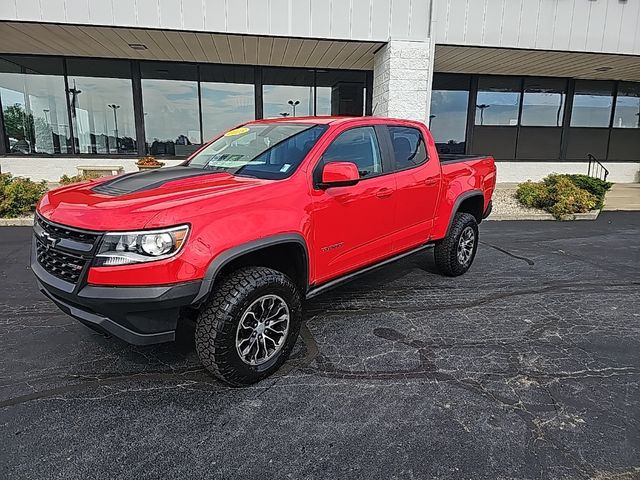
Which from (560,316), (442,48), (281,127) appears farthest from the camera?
(442,48)

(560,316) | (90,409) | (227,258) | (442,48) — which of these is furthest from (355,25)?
(90,409)

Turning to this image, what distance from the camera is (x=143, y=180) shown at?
11.1ft

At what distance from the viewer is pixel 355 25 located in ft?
30.7

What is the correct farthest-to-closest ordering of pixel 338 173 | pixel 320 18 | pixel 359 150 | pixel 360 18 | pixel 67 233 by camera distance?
pixel 360 18 → pixel 320 18 → pixel 359 150 → pixel 338 173 → pixel 67 233

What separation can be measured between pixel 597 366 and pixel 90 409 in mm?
3581

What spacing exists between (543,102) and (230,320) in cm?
1520

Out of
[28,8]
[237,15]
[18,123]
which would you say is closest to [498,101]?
[237,15]

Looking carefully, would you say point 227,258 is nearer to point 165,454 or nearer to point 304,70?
point 165,454

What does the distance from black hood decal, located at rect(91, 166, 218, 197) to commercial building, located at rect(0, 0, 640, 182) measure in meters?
6.49

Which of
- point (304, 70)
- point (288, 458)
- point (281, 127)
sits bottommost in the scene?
point (288, 458)

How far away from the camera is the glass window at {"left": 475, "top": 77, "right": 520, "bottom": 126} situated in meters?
14.3

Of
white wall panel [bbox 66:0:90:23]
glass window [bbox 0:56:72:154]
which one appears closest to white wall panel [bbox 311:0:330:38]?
white wall panel [bbox 66:0:90:23]

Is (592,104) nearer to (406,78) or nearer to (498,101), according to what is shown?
(498,101)

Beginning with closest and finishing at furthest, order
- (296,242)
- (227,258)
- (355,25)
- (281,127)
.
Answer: (227,258), (296,242), (281,127), (355,25)
